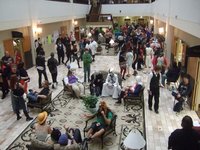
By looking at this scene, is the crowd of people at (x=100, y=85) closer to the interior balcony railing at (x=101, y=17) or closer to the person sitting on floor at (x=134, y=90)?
the person sitting on floor at (x=134, y=90)

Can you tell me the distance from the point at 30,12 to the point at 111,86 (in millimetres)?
7527

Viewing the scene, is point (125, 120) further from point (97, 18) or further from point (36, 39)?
point (97, 18)

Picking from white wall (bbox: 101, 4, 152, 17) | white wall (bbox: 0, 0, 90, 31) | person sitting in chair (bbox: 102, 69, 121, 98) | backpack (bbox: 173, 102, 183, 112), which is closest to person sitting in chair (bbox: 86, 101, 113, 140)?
backpack (bbox: 173, 102, 183, 112)

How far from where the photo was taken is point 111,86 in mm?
9500

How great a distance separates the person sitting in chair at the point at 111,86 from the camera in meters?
9.44

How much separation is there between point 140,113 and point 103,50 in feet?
42.2

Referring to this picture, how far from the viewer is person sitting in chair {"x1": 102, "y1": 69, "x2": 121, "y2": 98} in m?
9.44

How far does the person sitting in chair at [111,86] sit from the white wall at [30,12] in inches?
214

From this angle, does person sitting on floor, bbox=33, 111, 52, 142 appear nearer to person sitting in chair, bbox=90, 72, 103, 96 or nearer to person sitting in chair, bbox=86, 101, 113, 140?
person sitting in chair, bbox=86, 101, 113, 140

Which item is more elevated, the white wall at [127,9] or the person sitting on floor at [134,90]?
the white wall at [127,9]

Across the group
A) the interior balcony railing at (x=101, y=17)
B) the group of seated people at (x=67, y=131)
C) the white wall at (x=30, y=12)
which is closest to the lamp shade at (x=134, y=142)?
the group of seated people at (x=67, y=131)

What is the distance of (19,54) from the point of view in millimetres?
13195

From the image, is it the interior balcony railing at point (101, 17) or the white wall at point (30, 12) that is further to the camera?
the interior balcony railing at point (101, 17)

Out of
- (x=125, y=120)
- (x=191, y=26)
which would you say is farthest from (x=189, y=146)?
(x=191, y=26)
